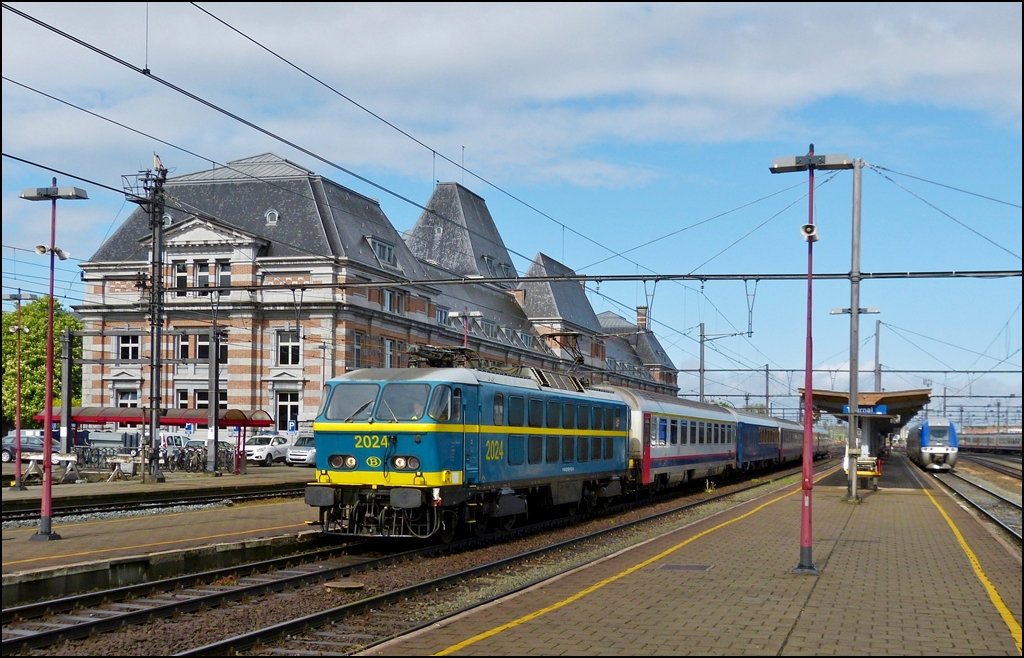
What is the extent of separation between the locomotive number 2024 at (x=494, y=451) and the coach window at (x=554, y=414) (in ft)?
8.05

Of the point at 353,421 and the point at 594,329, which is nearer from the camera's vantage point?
the point at 353,421

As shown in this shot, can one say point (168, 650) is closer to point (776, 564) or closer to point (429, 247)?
point (776, 564)

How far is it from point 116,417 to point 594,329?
63.4 meters

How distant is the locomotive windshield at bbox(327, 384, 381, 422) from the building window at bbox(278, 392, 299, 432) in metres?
44.5

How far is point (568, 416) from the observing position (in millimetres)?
23047

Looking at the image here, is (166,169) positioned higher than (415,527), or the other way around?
(166,169)

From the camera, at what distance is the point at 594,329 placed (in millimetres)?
105875

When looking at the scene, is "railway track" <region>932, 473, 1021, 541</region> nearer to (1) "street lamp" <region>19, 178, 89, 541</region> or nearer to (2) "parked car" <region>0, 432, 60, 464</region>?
(1) "street lamp" <region>19, 178, 89, 541</region>

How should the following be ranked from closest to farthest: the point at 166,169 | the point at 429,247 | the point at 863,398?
the point at 166,169, the point at 863,398, the point at 429,247

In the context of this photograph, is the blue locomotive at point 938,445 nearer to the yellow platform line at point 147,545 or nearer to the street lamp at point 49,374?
the yellow platform line at point 147,545

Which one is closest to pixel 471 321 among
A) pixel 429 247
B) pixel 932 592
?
pixel 429 247

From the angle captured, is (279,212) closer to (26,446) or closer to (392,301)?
(392,301)

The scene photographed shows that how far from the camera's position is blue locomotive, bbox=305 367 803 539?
688 inches

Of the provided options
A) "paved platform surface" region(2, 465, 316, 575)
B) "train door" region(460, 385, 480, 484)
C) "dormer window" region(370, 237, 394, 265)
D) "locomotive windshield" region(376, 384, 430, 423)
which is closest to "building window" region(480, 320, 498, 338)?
"dormer window" region(370, 237, 394, 265)
